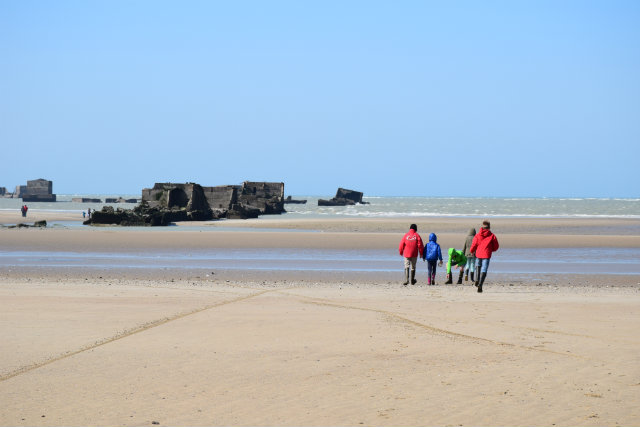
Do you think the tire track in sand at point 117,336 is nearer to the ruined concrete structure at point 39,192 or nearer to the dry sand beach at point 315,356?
the dry sand beach at point 315,356

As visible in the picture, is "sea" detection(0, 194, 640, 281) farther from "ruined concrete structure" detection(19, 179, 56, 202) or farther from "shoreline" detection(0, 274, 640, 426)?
"ruined concrete structure" detection(19, 179, 56, 202)

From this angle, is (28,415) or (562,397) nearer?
(28,415)

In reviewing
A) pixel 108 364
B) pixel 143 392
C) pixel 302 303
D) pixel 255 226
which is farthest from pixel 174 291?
pixel 255 226

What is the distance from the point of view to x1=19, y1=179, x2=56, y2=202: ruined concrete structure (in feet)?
485

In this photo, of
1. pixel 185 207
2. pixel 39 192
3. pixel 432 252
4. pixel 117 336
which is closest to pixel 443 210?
pixel 185 207

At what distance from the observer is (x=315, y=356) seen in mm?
8156

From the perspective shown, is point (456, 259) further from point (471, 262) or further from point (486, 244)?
point (486, 244)

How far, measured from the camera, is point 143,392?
666 cm

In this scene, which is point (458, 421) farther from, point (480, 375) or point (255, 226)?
point (255, 226)

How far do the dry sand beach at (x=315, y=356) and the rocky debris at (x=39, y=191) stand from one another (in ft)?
464

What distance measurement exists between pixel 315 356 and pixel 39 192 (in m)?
156

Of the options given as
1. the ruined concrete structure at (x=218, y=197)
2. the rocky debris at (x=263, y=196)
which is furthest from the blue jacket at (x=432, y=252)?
the rocky debris at (x=263, y=196)

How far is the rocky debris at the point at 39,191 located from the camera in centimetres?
14775

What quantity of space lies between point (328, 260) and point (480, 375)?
1621 cm
